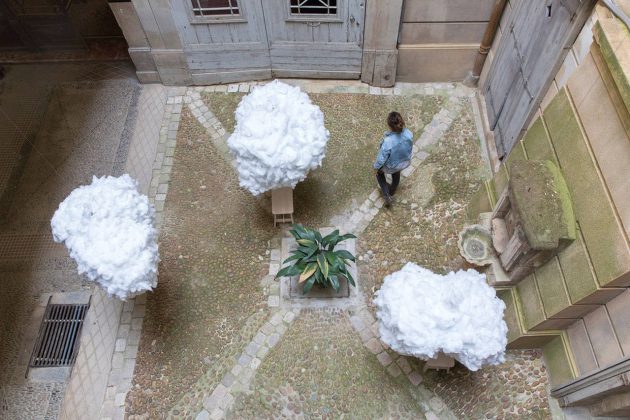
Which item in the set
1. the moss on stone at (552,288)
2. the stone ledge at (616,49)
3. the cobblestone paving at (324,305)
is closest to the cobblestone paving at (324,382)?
the cobblestone paving at (324,305)

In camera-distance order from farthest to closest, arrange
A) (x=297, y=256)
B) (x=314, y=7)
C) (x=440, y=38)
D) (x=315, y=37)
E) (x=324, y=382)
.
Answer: (x=315, y=37), (x=440, y=38), (x=314, y=7), (x=297, y=256), (x=324, y=382)

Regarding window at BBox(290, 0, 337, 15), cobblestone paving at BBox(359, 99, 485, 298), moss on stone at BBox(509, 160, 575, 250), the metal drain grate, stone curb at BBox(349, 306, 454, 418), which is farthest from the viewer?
window at BBox(290, 0, 337, 15)

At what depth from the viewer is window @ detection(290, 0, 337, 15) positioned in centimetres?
581

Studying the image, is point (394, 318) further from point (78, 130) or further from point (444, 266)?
Result: point (78, 130)

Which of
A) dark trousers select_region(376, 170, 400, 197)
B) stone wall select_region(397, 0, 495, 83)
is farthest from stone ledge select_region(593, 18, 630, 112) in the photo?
stone wall select_region(397, 0, 495, 83)

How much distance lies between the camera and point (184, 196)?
5.81 meters

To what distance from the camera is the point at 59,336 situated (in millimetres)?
4992

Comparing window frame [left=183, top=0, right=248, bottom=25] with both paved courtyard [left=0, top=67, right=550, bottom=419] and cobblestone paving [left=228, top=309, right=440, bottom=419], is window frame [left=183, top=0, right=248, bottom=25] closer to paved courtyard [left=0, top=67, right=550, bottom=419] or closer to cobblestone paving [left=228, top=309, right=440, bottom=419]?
paved courtyard [left=0, top=67, right=550, bottom=419]

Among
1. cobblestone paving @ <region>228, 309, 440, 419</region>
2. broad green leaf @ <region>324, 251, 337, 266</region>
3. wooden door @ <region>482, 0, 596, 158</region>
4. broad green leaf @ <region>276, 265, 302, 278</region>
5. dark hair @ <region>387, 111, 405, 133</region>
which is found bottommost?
cobblestone paving @ <region>228, 309, 440, 419</region>

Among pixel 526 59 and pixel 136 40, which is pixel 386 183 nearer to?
pixel 526 59

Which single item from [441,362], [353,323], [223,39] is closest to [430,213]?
[353,323]

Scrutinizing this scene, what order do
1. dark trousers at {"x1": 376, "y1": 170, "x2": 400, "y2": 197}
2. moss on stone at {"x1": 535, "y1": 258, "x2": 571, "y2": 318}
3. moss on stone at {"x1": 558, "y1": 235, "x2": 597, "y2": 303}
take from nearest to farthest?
moss on stone at {"x1": 558, "y1": 235, "x2": 597, "y2": 303} → moss on stone at {"x1": 535, "y1": 258, "x2": 571, "y2": 318} → dark trousers at {"x1": 376, "y1": 170, "x2": 400, "y2": 197}

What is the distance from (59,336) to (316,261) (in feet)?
10.1

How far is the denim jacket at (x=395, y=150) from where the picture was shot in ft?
15.5
